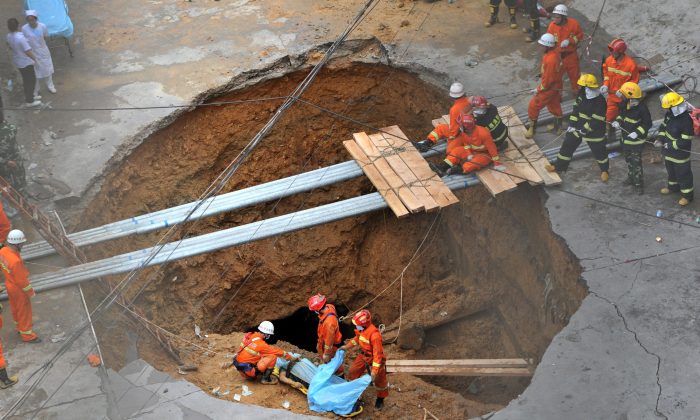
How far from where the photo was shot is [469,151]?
12.3m

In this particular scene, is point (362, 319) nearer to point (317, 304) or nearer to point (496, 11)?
point (317, 304)

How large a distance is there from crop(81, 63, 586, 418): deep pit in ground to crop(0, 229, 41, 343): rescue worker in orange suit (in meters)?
0.95

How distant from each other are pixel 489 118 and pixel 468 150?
56 cm

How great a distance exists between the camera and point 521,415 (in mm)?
9125

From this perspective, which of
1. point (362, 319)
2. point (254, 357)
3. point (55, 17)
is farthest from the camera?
point (55, 17)

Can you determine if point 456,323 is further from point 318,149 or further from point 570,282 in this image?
point 318,149

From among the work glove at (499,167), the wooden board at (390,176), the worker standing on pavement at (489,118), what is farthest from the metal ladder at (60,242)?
the worker standing on pavement at (489,118)

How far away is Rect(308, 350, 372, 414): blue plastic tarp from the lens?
9820 millimetres

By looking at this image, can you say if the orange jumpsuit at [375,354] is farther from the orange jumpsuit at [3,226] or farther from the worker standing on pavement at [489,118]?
the orange jumpsuit at [3,226]

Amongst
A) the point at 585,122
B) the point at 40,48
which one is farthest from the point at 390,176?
the point at 40,48

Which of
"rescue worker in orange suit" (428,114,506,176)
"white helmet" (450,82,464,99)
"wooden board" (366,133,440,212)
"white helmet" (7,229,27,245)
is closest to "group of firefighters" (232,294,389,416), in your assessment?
"wooden board" (366,133,440,212)

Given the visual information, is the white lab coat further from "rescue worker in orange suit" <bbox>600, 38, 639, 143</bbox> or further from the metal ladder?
"rescue worker in orange suit" <bbox>600, 38, 639, 143</bbox>

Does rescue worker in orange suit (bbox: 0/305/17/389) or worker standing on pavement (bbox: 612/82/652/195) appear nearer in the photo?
rescue worker in orange suit (bbox: 0/305/17/389)

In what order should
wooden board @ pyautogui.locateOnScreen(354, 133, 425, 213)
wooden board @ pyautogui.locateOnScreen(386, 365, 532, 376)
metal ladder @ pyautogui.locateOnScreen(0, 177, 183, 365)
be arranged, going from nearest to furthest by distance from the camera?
metal ladder @ pyautogui.locateOnScreen(0, 177, 183, 365) < wooden board @ pyautogui.locateOnScreen(386, 365, 532, 376) < wooden board @ pyautogui.locateOnScreen(354, 133, 425, 213)
